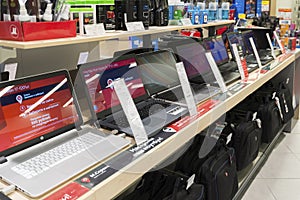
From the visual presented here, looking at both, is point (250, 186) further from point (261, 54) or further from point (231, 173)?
point (261, 54)

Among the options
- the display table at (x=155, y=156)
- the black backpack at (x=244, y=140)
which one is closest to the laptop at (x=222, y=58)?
the display table at (x=155, y=156)

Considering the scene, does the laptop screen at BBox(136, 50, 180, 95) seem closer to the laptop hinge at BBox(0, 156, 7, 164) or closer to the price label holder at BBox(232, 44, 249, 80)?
the price label holder at BBox(232, 44, 249, 80)

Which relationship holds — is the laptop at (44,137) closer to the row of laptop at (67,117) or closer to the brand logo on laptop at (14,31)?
the row of laptop at (67,117)

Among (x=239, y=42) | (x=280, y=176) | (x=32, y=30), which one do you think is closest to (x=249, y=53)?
(x=239, y=42)

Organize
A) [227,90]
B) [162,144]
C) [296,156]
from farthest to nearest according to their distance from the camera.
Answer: [296,156], [227,90], [162,144]

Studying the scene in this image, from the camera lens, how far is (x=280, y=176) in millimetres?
2947

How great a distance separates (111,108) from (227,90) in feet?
A: 3.11

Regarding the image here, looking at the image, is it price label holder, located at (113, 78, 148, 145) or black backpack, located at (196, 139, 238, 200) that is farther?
black backpack, located at (196, 139, 238, 200)

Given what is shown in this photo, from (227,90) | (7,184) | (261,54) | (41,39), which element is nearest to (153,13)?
(227,90)

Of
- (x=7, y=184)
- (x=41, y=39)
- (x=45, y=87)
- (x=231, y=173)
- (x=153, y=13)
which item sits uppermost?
(x=153, y=13)

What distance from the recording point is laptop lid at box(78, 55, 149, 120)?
1.64 m

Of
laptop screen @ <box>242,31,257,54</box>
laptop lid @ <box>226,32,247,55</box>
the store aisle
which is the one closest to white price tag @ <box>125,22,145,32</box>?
laptop lid @ <box>226,32,247,55</box>

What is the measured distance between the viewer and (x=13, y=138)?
1.30 metres

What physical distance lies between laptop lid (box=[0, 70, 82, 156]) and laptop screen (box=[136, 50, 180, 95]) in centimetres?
63
